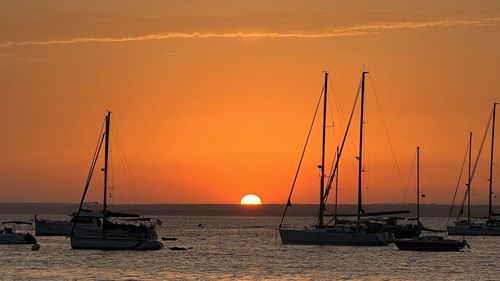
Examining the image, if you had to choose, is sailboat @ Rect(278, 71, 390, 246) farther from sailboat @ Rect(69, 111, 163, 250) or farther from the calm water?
sailboat @ Rect(69, 111, 163, 250)

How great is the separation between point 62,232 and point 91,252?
49.5m

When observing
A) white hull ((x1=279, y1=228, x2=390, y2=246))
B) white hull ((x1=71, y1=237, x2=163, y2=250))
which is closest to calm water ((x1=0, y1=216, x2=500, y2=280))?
white hull ((x1=71, y1=237, x2=163, y2=250))

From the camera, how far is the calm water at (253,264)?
80.4m

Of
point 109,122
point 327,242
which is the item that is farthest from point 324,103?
point 109,122

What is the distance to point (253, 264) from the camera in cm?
9488

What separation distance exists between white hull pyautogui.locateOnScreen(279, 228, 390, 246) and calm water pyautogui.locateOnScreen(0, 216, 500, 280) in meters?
0.86

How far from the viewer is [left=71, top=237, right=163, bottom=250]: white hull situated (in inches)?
3964

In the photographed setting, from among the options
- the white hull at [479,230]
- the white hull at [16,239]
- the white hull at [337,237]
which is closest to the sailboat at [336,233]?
the white hull at [337,237]

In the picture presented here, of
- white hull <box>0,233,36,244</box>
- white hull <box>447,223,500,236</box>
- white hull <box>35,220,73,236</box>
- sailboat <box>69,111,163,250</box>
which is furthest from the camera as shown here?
Result: white hull <box>35,220,73,236</box>

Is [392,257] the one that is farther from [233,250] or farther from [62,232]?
[62,232]

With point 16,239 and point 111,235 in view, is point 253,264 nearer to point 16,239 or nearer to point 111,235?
point 111,235

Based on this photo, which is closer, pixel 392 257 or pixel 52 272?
pixel 52 272

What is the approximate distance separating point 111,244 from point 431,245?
105 ft

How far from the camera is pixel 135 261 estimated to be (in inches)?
3674
